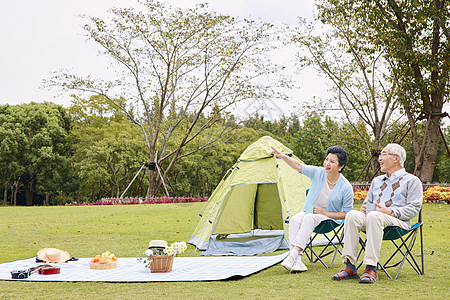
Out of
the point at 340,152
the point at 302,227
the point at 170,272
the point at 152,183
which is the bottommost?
the point at 170,272

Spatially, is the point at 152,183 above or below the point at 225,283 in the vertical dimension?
above

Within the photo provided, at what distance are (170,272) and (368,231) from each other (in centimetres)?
198

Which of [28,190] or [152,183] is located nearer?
[152,183]

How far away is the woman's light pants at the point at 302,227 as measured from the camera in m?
4.34

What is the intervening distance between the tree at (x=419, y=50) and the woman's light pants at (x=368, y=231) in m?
9.74

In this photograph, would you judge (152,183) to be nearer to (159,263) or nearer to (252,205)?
(252,205)

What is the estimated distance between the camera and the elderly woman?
439 cm

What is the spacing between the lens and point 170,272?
4.71 meters

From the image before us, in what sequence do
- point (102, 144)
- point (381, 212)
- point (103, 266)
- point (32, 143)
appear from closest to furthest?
point (381, 212), point (103, 266), point (102, 144), point (32, 143)

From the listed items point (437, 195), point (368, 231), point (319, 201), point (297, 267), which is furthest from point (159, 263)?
point (437, 195)

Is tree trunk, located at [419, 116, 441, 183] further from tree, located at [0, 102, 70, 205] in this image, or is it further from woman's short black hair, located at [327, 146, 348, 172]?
tree, located at [0, 102, 70, 205]

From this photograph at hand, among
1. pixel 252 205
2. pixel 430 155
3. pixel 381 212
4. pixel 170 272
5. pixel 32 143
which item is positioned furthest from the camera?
pixel 32 143

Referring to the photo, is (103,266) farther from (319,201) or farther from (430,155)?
(430,155)

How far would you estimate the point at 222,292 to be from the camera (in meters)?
3.65
